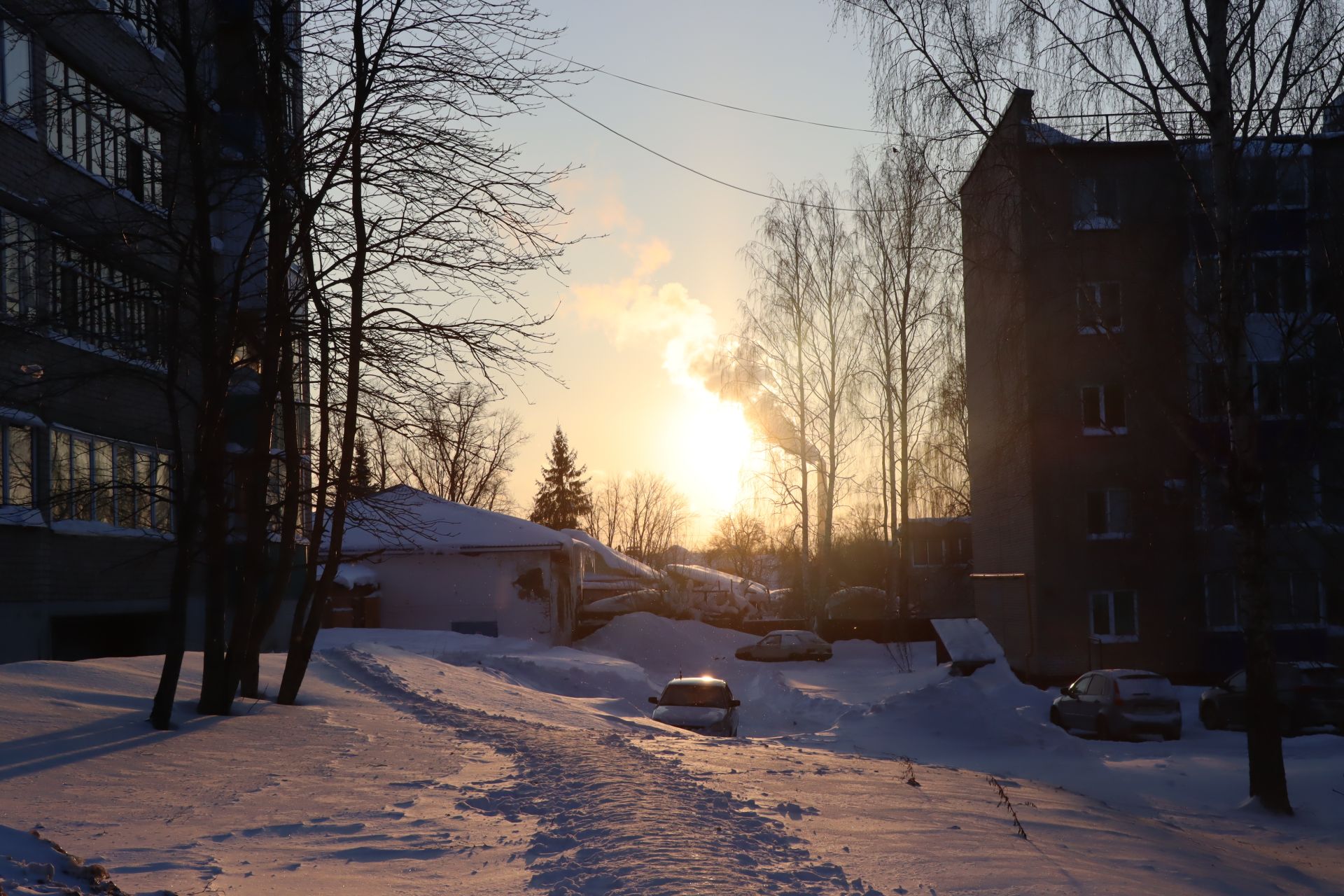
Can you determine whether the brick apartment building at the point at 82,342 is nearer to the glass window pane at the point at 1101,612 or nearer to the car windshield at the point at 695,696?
the car windshield at the point at 695,696

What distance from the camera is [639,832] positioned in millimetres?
6602

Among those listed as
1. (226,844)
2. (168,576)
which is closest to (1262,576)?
(226,844)

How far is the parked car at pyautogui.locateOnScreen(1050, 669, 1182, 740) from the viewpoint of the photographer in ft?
61.9

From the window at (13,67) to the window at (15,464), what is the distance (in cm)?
438

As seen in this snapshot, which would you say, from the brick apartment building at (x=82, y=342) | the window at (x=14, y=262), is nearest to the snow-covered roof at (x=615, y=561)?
the brick apartment building at (x=82, y=342)

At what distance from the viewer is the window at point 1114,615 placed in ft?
92.5

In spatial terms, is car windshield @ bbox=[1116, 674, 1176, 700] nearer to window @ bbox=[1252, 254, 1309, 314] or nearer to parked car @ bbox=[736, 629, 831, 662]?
window @ bbox=[1252, 254, 1309, 314]

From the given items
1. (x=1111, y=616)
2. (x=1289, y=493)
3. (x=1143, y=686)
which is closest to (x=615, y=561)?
(x=1111, y=616)

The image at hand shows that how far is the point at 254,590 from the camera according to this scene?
1253cm

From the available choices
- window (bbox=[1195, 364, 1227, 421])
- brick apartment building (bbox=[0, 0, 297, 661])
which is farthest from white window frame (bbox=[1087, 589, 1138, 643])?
brick apartment building (bbox=[0, 0, 297, 661])

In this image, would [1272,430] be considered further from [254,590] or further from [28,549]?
[28,549]

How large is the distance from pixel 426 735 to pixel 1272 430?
2341 cm

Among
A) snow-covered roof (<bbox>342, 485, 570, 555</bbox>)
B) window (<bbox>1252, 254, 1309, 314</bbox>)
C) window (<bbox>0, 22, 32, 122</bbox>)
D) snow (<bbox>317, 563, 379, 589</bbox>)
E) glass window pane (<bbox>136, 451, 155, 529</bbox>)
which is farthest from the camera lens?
snow-covered roof (<bbox>342, 485, 570, 555</bbox>)

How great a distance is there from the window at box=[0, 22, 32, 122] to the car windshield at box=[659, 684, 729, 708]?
1270 centimetres
